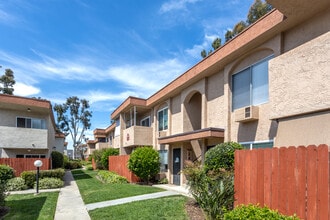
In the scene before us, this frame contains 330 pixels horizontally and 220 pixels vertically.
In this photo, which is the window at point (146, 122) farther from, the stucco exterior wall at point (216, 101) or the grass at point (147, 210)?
the grass at point (147, 210)

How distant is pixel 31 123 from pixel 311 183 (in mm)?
22075

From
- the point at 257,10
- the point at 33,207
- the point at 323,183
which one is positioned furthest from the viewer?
the point at 257,10

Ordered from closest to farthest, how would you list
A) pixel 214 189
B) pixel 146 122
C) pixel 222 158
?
1. pixel 214 189
2. pixel 222 158
3. pixel 146 122

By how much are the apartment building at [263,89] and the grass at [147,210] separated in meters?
3.97

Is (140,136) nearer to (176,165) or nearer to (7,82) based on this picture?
(176,165)

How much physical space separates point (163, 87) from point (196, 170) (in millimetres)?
10600

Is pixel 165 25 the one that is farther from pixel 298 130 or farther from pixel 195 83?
pixel 298 130

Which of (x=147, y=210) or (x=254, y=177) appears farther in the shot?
(x=147, y=210)

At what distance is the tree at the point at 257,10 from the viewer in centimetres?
3025

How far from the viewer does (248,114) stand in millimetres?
10703

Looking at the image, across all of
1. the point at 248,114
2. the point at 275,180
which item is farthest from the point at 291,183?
the point at 248,114

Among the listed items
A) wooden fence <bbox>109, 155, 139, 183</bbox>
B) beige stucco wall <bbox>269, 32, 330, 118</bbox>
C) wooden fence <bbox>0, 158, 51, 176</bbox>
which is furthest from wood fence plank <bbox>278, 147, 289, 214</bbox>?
wooden fence <bbox>0, 158, 51, 176</bbox>

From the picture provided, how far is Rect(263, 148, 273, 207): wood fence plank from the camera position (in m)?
6.06

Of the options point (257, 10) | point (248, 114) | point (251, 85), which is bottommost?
point (248, 114)
